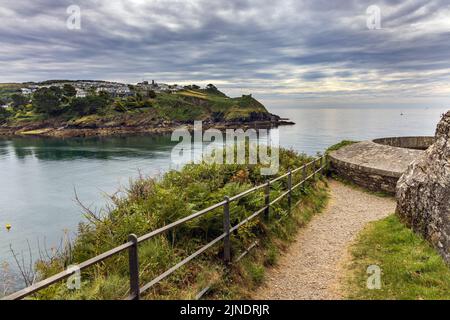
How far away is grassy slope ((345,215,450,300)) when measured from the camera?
16.5 ft

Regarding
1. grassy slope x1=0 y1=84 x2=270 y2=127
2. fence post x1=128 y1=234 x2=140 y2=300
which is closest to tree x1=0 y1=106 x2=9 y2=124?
grassy slope x1=0 y1=84 x2=270 y2=127

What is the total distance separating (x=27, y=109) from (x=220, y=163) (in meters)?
141

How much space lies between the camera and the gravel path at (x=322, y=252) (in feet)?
19.6

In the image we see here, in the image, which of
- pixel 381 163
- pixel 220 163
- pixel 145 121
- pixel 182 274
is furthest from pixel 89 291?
pixel 145 121

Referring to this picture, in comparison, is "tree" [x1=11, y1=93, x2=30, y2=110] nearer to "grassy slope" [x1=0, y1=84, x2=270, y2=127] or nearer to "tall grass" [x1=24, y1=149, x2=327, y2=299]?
"grassy slope" [x1=0, y1=84, x2=270, y2=127]

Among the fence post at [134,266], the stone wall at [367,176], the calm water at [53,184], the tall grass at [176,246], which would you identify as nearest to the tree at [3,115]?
the calm water at [53,184]

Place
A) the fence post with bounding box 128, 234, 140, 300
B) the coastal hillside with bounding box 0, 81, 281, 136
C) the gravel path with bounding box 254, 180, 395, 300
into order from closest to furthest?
the fence post with bounding box 128, 234, 140, 300
the gravel path with bounding box 254, 180, 395, 300
the coastal hillside with bounding box 0, 81, 281, 136

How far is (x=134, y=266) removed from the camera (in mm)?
3531

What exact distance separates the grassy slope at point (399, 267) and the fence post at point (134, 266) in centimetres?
365

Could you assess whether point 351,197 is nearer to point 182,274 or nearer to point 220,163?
point 220,163

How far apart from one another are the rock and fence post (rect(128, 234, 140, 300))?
5.16 metres

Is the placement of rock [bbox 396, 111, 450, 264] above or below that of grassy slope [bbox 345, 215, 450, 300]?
above

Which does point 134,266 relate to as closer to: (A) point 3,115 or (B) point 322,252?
(B) point 322,252

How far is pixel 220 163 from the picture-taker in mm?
12047
